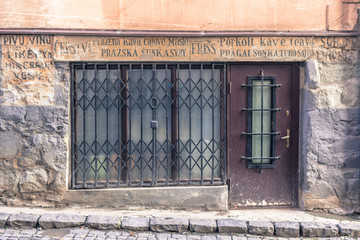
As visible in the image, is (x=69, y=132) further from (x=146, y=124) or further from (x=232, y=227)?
(x=232, y=227)

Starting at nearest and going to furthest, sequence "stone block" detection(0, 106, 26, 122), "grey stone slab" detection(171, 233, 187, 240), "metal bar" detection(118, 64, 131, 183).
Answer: "grey stone slab" detection(171, 233, 187, 240) < "stone block" detection(0, 106, 26, 122) < "metal bar" detection(118, 64, 131, 183)

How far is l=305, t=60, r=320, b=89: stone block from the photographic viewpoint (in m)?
5.86

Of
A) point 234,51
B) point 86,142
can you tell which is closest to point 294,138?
point 234,51

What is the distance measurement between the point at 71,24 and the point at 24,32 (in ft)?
2.07

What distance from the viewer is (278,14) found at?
5.89 m

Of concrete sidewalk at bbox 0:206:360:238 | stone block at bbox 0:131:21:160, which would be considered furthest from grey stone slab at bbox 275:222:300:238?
stone block at bbox 0:131:21:160

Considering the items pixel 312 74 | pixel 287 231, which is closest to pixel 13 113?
pixel 287 231

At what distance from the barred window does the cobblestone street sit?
0.89 meters

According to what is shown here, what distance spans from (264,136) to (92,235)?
9.07 feet

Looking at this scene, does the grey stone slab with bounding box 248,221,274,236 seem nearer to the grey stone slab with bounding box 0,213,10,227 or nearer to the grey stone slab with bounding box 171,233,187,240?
the grey stone slab with bounding box 171,233,187,240

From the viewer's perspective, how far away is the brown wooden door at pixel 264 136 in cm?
601

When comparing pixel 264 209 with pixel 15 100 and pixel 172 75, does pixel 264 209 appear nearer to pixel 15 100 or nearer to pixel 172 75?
pixel 172 75

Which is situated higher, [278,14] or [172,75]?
[278,14]

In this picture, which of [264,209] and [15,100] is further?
[264,209]
